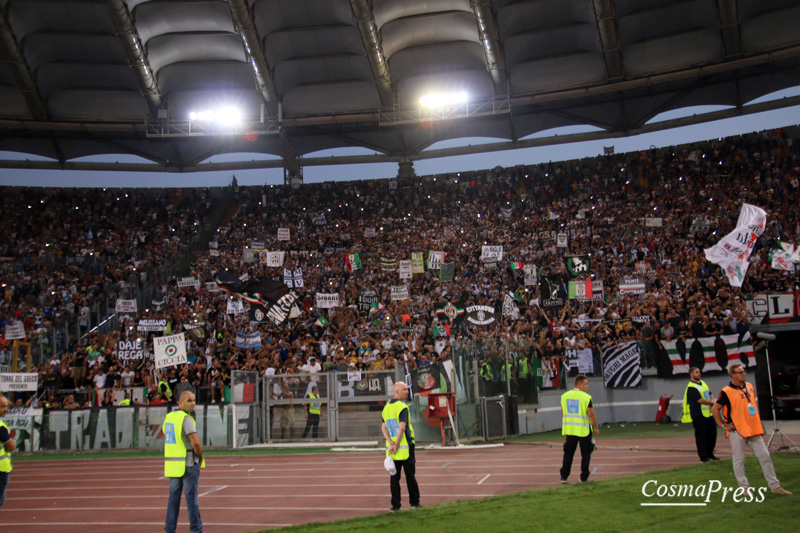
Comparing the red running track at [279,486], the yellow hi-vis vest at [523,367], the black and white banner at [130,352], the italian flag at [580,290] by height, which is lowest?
the red running track at [279,486]

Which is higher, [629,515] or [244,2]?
[244,2]

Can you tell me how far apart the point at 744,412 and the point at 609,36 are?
26443mm

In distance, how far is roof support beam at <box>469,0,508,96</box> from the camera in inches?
1234

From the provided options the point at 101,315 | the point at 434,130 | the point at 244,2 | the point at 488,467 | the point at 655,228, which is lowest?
the point at 488,467

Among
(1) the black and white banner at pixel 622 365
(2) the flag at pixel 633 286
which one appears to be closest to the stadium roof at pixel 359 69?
(2) the flag at pixel 633 286

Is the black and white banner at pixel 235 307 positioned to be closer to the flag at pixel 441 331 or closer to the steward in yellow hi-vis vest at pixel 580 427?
the flag at pixel 441 331

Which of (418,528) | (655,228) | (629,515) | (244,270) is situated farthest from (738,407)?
(244,270)

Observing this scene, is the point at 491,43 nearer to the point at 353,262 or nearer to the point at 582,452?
the point at 353,262

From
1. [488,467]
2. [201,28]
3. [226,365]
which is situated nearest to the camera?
[488,467]

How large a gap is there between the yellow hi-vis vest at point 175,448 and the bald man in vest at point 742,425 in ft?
21.8

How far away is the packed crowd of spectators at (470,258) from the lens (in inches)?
905

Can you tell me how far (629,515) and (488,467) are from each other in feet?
18.3

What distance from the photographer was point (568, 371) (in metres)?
22.1

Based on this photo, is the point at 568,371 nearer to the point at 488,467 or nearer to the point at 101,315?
the point at 488,467
